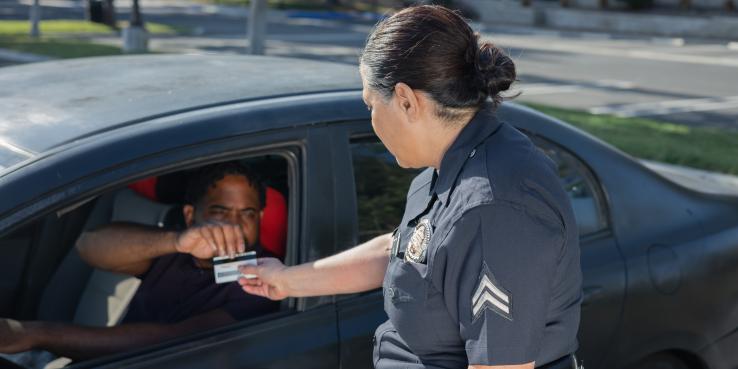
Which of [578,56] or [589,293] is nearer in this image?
[589,293]

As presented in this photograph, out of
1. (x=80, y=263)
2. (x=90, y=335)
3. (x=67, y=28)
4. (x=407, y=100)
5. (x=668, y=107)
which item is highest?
(x=407, y=100)

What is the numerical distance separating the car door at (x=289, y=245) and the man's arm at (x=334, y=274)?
11cm

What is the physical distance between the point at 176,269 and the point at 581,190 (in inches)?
52.2

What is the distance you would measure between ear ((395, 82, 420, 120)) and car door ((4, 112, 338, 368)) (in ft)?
2.08

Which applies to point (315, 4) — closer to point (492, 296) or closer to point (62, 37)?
point (62, 37)

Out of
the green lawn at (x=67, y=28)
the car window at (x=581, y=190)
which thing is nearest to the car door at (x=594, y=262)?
the car window at (x=581, y=190)

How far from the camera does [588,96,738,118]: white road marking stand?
12789mm

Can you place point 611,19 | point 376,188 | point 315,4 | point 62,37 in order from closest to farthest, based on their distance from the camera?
point 376,188 < point 62,37 < point 611,19 < point 315,4

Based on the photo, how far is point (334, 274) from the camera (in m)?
2.35

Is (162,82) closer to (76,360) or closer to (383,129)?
(76,360)

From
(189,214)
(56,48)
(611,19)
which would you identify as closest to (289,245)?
(189,214)

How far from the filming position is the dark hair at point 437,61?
1843 millimetres

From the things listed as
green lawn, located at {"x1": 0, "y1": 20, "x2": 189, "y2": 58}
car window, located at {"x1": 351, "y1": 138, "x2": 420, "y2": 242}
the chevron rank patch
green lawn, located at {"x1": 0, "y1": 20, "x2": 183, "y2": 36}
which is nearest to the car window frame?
car window, located at {"x1": 351, "y1": 138, "x2": 420, "y2": 242}

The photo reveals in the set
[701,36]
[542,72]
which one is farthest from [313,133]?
[701,36]
